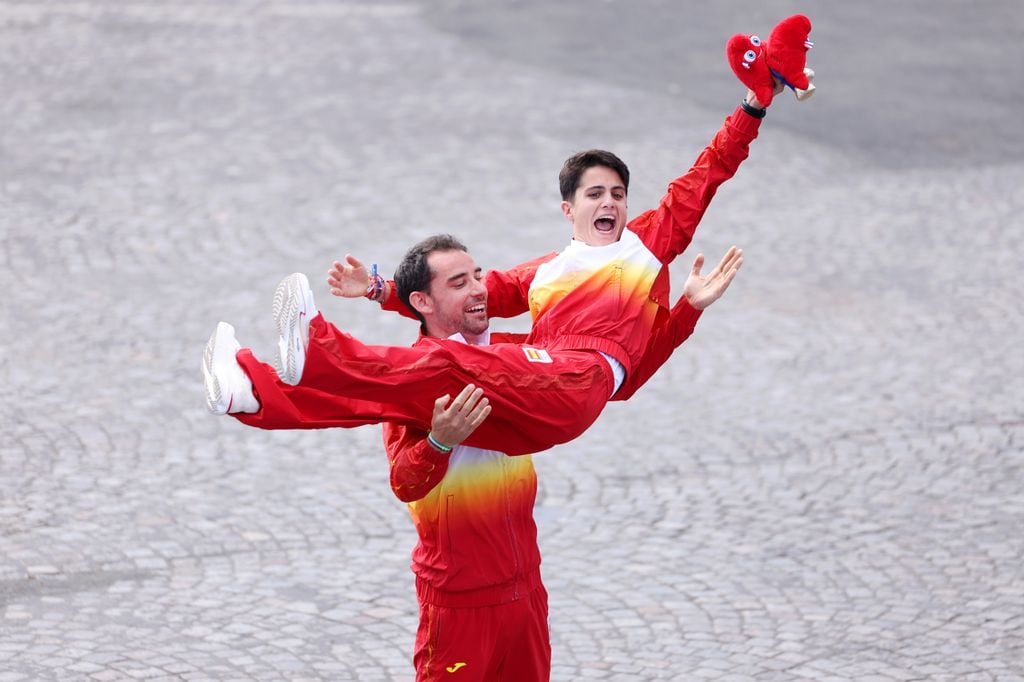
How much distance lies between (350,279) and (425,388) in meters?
0.89

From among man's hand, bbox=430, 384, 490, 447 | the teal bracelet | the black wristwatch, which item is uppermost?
the black wristwatch

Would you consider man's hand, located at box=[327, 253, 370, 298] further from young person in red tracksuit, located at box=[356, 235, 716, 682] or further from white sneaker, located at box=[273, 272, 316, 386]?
white sneaker, located at box=[273, 272, 316, 386]

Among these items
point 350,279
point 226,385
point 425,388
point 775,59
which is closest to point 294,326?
point 226,385

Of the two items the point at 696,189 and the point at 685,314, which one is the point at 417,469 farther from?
the point at 696,189

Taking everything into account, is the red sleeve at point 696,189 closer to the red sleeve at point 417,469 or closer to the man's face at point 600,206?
the man's face at point 600,206

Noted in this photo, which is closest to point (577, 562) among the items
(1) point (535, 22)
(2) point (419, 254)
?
(2) point (419, 254)

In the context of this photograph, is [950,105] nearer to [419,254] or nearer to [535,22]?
[535,22]

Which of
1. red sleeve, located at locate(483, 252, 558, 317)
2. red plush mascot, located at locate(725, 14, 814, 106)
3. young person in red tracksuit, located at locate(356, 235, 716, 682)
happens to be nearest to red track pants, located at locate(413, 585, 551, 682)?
young person in red tracksuit, located at locate(356, 235, 716, 682)

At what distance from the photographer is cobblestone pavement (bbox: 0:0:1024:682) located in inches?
300

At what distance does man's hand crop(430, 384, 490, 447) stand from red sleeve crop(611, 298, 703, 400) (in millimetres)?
1031

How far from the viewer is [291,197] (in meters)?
14.7

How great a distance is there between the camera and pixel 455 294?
5.39 meters

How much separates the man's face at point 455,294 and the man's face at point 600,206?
73 centimetres

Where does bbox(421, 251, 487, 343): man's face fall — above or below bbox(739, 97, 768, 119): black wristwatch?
below
